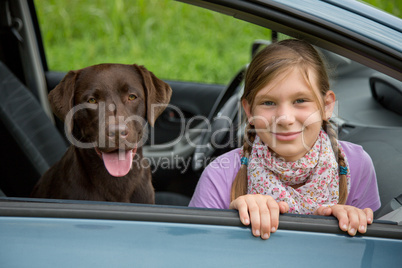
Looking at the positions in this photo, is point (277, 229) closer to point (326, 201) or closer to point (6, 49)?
point (326, 201)

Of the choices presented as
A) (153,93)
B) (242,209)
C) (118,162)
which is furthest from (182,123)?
(242,209)

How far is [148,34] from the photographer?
23.4 feet

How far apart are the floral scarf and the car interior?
19cm

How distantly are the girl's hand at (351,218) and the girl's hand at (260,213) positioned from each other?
147 millimetres

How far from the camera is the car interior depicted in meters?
1.97

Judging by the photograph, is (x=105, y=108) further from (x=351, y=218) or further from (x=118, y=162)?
(x=351, y=218)

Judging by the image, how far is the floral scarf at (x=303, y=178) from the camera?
64.3 inches

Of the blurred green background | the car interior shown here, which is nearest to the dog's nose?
the car interior

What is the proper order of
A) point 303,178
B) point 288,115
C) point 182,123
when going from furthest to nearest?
point 182,123 < point 303,178 < point 288,115

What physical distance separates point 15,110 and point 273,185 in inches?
62.7

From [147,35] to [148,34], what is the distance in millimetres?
35

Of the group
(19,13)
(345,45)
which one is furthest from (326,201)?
(19,13)

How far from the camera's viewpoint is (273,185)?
1.64 meters

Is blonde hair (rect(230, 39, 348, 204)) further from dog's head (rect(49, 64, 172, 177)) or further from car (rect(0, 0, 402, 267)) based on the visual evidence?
dog's head (rect(49, 64, 172, 177))
